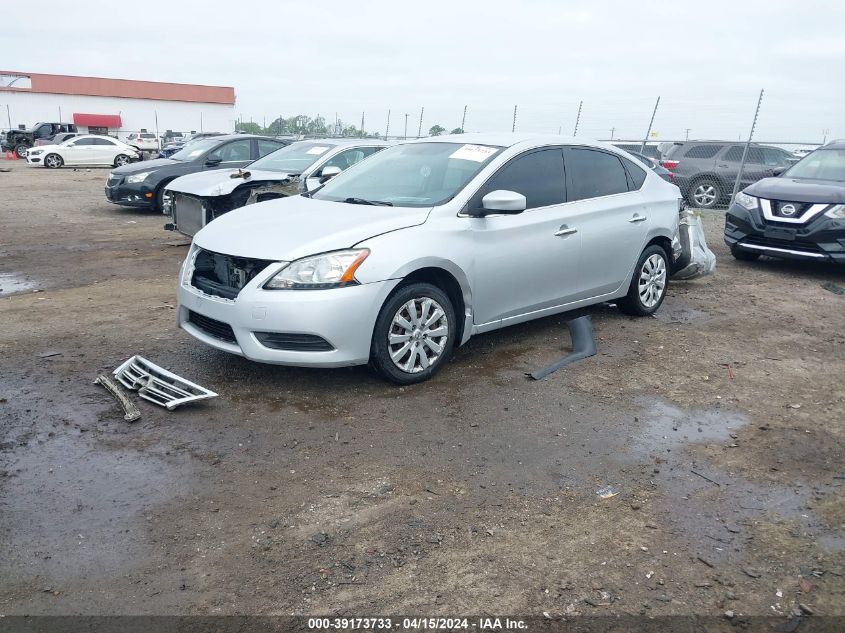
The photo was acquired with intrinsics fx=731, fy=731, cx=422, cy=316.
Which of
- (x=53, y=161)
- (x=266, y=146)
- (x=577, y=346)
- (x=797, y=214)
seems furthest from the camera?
(x=53, y=161)

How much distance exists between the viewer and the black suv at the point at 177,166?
1345cm

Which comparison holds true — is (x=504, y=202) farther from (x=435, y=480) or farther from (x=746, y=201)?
(x=746, y=201)

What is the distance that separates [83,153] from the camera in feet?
97.3

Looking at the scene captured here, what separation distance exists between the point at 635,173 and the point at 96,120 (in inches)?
2427

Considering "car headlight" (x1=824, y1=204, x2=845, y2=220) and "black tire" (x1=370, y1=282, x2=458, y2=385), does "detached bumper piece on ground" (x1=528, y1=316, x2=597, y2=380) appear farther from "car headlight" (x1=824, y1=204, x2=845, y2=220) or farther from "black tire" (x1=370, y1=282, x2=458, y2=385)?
"car headlight" (x1=824, y1=204, x2=845, y2=220)

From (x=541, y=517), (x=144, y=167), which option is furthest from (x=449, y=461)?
(x=144, y=167)

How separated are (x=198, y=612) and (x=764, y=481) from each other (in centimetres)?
294

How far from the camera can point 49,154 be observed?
2928 centimetres

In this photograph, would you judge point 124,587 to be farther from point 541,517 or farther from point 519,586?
point 541,517

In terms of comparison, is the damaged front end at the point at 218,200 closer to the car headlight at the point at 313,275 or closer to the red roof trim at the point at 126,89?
the car headlight at the point at 313,275

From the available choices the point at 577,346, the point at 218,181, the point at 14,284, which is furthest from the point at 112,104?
the point at 577,346

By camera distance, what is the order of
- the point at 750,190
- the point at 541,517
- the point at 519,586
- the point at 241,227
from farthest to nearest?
the point at 750,190, the point at 241,227, the point at 541,517, the point at 519,586

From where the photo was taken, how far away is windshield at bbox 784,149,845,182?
999 centimetres

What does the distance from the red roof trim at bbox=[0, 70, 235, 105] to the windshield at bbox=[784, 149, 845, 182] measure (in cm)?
6129
